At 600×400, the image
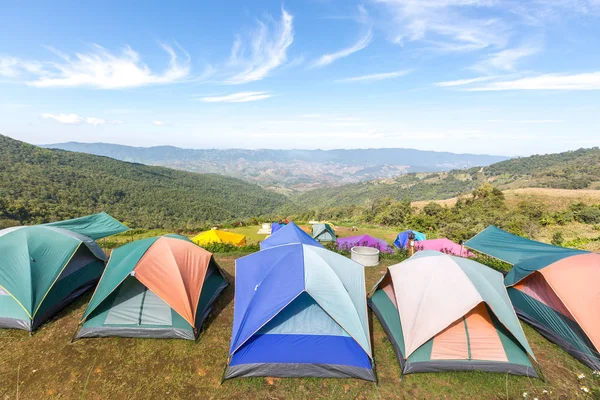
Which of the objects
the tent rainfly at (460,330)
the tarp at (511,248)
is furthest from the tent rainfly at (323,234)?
the tent rainfly at (460,330)

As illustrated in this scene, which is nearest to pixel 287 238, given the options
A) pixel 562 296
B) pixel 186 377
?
pixel 186 377

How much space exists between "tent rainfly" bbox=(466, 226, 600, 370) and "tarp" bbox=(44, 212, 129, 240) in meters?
13.4

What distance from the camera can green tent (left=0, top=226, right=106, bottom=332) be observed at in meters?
5.91

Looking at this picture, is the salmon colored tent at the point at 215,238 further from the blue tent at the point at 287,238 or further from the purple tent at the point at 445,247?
the purple tent at the point at 445,247

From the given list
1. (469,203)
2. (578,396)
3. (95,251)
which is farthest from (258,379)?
(469,203)

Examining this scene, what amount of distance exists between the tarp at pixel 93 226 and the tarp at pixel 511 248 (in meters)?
13.6

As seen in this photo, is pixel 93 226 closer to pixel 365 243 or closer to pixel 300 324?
pixel 300 324

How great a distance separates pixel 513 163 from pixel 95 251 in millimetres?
163756

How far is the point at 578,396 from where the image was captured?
15.4 ft

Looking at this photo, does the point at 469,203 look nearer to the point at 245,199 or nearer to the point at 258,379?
the point at 258,379

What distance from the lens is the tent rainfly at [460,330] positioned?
496 centimetres

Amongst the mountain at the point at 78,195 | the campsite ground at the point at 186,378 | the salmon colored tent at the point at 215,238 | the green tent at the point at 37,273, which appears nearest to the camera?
the campsite ground at the point at 186,378

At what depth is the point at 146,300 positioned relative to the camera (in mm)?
5969

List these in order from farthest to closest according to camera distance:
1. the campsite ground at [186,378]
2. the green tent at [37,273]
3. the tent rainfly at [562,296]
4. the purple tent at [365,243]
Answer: the purple tent at [365,243], the green tent at [37,273], the tent rainfly at [562,296], the campsite ground at [186,378]
